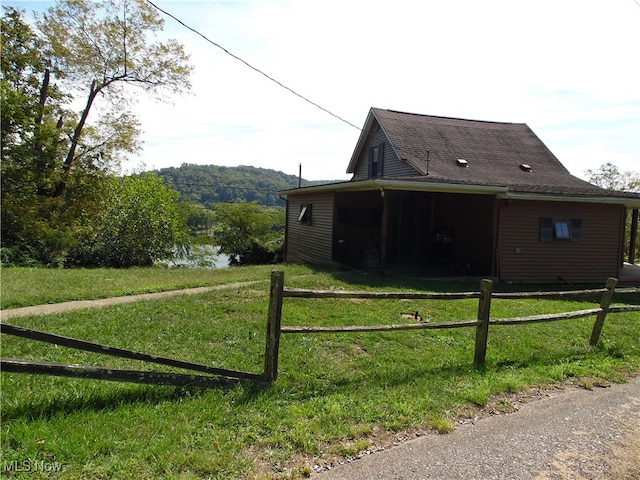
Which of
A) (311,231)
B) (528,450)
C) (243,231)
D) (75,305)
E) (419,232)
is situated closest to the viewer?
(528,450)

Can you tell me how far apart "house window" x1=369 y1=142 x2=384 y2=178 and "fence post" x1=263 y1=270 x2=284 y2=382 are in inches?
524

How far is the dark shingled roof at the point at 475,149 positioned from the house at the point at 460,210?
5 cm

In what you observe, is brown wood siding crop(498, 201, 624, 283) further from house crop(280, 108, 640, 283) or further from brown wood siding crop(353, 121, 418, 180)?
brown wood siding crop(353, 121, 418, 180)

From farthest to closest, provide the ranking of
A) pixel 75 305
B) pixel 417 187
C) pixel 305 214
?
pixel 305 214, pixel 417 187, pixel 75 305

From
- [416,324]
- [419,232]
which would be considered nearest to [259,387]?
[416,324]

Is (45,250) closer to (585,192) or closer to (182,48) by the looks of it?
(182,48)

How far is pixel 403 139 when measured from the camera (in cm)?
1556

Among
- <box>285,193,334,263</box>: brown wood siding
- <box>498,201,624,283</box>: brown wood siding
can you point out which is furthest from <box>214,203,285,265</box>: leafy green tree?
<box>498,201,624,283</box>: brown wood siding

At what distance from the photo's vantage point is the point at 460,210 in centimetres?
1383

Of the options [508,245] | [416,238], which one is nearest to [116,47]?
[416,238]

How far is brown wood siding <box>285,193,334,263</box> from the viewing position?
1402cm

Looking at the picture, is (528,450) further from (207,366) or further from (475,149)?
(475,149)

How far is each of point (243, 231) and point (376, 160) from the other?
11.6 meters

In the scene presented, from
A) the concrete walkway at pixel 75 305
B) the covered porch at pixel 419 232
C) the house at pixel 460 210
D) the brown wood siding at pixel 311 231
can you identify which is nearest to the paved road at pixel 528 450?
the concrete walkway at pixel 75 305
